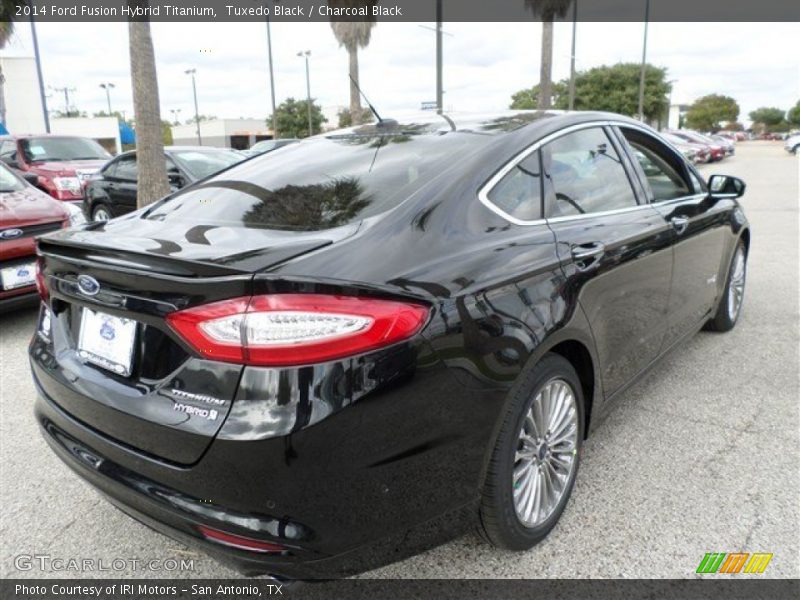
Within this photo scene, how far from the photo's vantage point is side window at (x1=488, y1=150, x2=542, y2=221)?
227 cm

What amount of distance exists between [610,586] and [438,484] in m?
0.82

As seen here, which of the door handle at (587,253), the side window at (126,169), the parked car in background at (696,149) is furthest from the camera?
the parked car in background at (696,149)

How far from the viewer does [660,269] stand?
314cm

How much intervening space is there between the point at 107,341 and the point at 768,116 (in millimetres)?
156046

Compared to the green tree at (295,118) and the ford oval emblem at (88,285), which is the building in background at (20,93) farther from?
the ford oval emblem at (88,285)

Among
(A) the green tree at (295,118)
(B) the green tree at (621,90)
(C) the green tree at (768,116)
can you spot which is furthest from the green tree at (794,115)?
(A) the green tree at (295,118)

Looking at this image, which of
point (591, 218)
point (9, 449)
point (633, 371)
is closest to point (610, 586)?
point (633, 371)

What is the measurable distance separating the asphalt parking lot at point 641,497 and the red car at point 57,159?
25.1 ft

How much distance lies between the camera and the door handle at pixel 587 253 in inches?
95.0

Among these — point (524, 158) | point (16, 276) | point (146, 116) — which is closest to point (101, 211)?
point (146, 116)

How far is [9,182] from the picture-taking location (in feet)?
19.8

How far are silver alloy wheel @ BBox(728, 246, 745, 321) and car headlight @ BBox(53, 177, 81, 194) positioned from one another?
1028 cm

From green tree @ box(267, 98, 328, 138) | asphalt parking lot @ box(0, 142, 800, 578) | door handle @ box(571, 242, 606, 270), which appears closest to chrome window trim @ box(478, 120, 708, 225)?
door handle @ box(571, 242, 606, 270)

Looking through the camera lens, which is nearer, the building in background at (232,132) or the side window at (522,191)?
the side window at (522,191)
